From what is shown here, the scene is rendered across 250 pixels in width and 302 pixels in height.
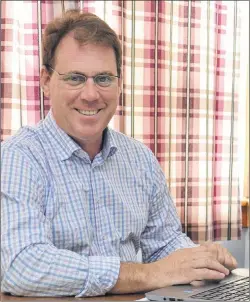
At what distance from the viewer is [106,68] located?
1.41 meters

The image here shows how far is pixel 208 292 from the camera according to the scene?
3.82ft

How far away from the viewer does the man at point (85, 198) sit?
117cm

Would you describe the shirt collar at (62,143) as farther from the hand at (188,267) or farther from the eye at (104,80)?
the hand at (188,267)

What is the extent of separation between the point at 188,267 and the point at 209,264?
6 cm

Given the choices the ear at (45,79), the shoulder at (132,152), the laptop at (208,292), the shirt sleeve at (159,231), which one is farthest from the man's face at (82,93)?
the laptop at (208,292)

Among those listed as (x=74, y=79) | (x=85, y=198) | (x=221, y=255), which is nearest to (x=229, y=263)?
(x=221, y=255)

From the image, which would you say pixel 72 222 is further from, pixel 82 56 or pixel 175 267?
pixel 82 56

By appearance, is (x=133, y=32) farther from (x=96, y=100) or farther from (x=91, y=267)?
(x=91, y=267)

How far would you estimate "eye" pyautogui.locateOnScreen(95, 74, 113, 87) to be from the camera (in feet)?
4.62

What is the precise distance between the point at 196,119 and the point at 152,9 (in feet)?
1.63

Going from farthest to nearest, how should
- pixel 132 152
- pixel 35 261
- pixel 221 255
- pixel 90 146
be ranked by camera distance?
pixel 132 152, pixel 90 146, pixel 221 255, pixel 35 261

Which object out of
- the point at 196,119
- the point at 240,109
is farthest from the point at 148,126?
the point at 240,109

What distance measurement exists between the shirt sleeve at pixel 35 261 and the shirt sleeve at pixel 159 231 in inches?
14.4

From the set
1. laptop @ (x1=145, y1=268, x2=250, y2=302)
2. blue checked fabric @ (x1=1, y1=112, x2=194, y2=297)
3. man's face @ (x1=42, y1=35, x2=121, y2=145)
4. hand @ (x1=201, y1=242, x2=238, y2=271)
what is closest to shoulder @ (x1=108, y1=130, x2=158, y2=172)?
blue checked fabric @ (x1=1, y1=112, x2=194, y2=297)
